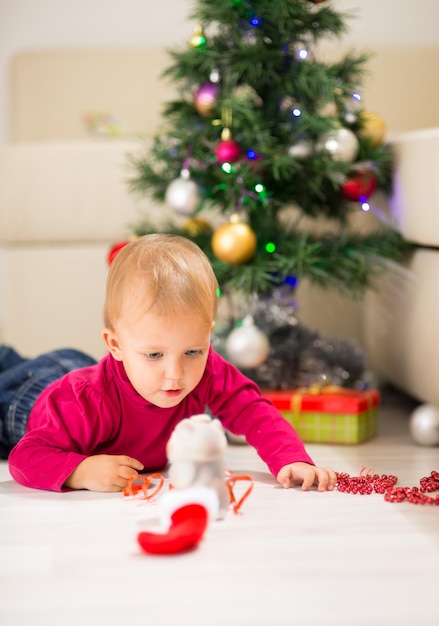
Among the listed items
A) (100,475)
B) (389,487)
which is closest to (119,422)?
(100,475)

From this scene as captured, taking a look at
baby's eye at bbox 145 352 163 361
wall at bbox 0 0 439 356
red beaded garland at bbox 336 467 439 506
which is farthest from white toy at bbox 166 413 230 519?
wall at bbox 0 0 439 356

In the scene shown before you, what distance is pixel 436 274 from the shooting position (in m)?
1.52

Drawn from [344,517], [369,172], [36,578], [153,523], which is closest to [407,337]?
[369,172]

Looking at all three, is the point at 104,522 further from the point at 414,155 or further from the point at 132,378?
the point at 414,155

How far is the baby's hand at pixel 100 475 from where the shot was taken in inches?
44.6

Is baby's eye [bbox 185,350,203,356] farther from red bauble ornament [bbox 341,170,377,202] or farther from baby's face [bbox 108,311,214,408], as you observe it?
red bauble ornament [bbox 341,170,377,202]

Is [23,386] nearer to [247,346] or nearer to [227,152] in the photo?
[247,346]

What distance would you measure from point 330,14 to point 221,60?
8.6 inches

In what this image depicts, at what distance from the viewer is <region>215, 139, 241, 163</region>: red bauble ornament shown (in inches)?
62.9

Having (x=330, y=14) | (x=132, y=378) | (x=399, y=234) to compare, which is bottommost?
(x=132, y=378)

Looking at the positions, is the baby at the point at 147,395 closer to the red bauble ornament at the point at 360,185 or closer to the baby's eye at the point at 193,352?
the baby's eye at the point at 193,352

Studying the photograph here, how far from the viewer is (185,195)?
5.41ft

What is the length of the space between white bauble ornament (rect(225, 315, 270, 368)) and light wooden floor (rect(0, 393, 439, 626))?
1.35 feet

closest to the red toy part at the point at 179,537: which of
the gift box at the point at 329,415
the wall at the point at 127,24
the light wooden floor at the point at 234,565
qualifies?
the light wooden floor at the point at 234,565
